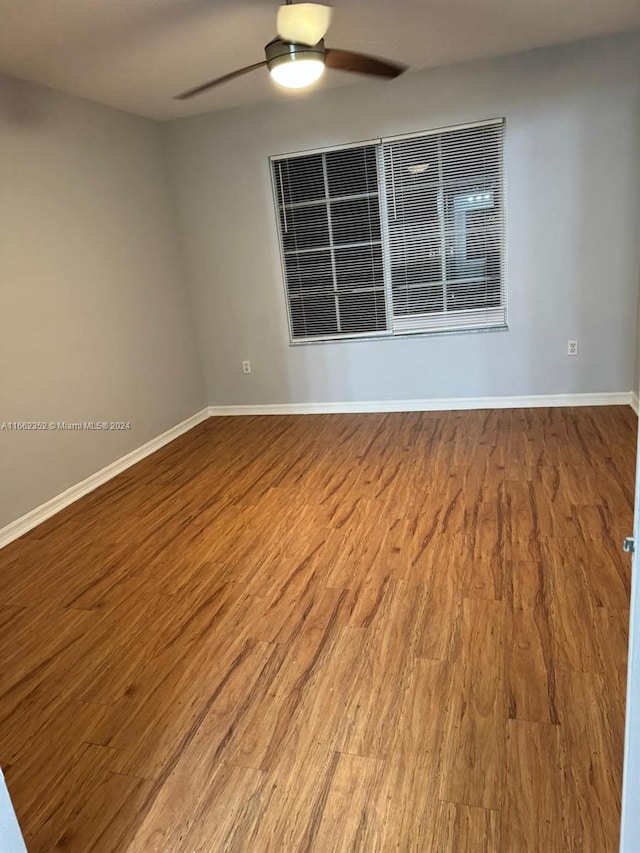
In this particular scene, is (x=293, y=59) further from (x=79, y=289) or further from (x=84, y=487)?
(x=84, y=487)

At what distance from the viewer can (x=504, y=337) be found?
4496 mm

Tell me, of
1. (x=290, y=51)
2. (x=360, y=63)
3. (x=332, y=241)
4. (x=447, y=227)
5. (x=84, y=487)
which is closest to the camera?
(x=290, y=51)

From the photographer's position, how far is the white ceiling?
105 inches

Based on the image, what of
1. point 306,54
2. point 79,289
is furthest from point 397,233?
point 79,289

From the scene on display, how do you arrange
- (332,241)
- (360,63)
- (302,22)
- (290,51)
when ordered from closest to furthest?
(302,22) → (290,51) → (360,63) → (332,241)

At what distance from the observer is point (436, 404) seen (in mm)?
4789

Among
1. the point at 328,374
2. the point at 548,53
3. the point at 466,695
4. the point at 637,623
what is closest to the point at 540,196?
the point at 548,53

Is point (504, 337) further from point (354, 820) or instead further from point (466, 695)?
point (354, 820)

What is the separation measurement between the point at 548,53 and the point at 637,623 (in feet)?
13.8

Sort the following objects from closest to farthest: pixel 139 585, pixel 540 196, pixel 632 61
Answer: pixel 139 585 < pixel 632 61 < pixel 540 196

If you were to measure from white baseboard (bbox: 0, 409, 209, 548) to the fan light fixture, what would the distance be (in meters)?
2.69

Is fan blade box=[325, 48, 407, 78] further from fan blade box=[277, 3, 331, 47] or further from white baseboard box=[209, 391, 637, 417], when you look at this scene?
white baseboard box=[209, 391, 637, 417]

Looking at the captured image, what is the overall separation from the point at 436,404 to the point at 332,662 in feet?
10.1

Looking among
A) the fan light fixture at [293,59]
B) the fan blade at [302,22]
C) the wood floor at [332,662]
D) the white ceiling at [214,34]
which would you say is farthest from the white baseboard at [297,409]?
the fan blade at [302,22]
